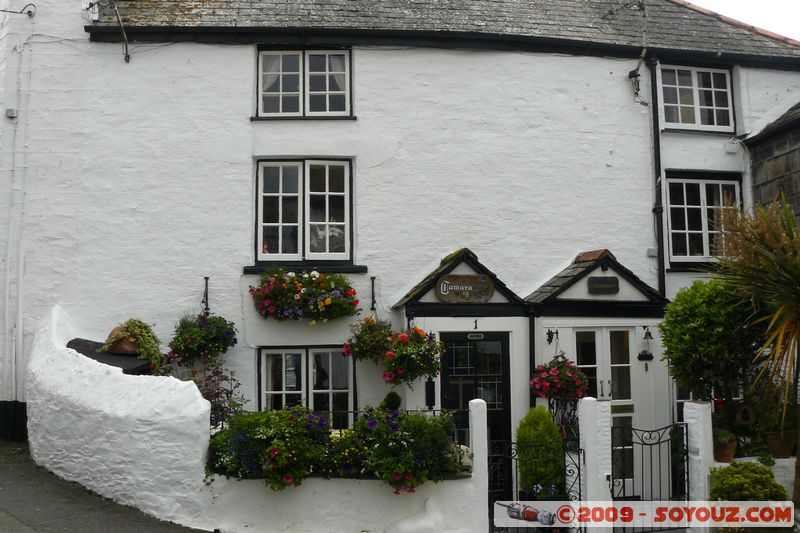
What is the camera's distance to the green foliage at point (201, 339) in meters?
10.8

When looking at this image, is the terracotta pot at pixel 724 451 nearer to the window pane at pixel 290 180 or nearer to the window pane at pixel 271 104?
the window pane at pixel 290 180

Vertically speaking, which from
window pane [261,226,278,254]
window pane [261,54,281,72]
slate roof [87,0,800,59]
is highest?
slate roof [87,0,800,59]

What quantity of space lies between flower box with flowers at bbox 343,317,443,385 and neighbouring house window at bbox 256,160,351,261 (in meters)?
1.63

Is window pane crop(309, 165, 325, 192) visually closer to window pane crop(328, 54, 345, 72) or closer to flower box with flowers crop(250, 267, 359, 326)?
flower box with flowers crop(250, 267, 359, 326)

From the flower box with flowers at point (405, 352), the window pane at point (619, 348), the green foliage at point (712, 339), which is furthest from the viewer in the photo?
the window pane at point (619, 348)

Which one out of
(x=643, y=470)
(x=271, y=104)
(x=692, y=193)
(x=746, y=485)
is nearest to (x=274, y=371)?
(x=271, y=104)

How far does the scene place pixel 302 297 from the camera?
11.0 metres

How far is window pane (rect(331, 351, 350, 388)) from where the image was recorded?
37.8ft

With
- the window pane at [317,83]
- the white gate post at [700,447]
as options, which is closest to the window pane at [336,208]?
the window pane at [317,83]

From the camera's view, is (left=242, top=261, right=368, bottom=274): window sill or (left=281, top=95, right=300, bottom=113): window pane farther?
(left=281, top=95, right=300, bottom=113): window pane

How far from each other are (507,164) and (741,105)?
4.60 meters

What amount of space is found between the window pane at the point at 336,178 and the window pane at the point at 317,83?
4.44 feet

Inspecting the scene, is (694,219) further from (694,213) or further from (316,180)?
(316,180)

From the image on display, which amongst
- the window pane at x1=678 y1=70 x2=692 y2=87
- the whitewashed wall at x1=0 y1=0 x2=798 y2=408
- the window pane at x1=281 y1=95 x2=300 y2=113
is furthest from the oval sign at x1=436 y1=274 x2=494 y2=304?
the window pane at x1=678 y1=70 x2=692 y2=87
